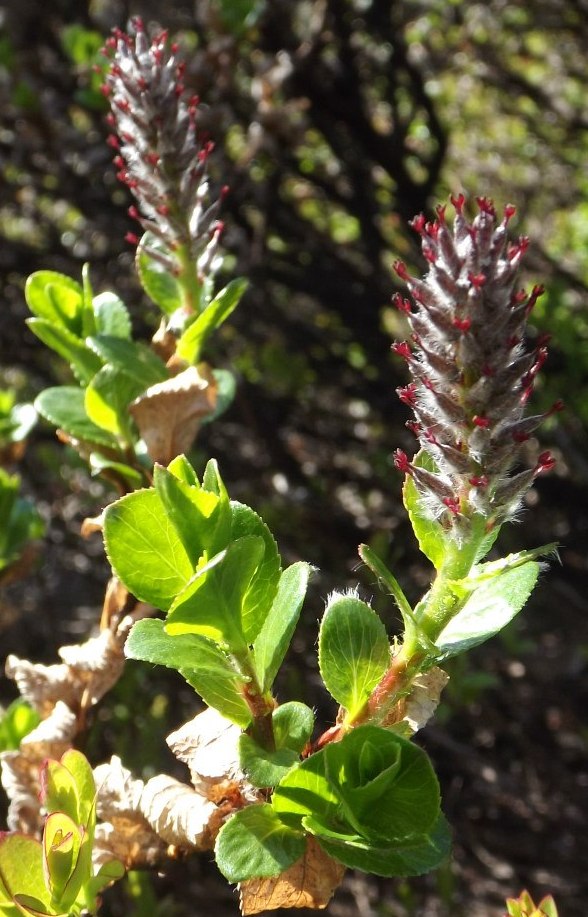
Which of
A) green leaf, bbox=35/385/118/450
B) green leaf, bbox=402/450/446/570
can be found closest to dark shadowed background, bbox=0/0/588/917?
green leaf, bbox=35/385/118/450

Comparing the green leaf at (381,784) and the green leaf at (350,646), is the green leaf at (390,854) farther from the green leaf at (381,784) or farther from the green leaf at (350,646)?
the green leaf at (350,646)

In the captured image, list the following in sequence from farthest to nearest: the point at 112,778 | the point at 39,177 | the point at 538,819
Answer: the point at 39,177 → the point at 538,819 → the point at 112,778

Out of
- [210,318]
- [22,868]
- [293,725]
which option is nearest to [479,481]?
[293,725]

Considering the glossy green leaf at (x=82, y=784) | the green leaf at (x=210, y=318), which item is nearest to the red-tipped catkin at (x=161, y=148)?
the green leaf at (x=210, y=318)

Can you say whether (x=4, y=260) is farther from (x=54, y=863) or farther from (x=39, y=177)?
(x=54, y=863)

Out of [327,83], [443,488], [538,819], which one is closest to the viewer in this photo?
[443,488]

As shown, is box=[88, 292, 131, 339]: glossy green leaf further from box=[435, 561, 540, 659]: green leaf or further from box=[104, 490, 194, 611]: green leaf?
box=[435, 561, 540, 659]: green leaf

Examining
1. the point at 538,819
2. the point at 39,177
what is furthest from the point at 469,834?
the point at 39,177
